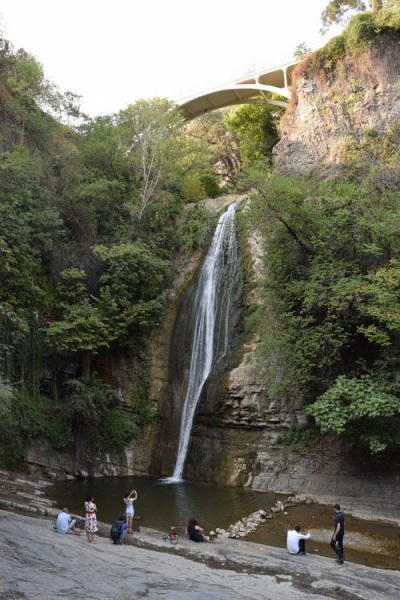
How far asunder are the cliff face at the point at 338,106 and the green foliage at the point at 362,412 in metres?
12.4

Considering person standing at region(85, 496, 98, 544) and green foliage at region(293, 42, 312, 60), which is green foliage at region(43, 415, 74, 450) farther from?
green foliage at region(293, 42, 312, 60)

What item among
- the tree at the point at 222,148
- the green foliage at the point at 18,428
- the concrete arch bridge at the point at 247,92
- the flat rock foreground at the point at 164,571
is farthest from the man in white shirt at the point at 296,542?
the tree at the point at 222,148

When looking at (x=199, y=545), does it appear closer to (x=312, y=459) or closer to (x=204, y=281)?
(x=312, y=459)

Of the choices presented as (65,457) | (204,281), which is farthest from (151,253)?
(65,457)

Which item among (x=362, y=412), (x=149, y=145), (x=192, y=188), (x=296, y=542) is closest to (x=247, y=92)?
(x=192, y=188)

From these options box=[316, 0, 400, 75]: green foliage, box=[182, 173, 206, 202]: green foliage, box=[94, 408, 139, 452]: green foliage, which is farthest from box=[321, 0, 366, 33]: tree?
box=[94, 408, 139, 452]: green foliage

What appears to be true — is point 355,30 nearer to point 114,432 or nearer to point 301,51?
point 301,51

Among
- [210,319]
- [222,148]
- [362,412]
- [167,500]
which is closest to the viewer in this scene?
[362,412]

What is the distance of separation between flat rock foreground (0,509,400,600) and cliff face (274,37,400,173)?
1814cm

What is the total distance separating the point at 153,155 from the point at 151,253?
6031mm

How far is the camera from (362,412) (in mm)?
Result: 14383

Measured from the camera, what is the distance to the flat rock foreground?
7.54 meters

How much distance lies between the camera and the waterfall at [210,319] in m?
20.0

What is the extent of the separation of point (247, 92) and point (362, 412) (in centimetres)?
2948
